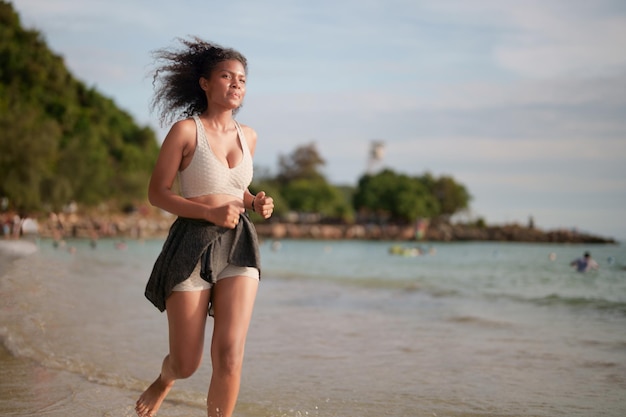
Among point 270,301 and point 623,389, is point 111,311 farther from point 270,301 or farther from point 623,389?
point 623,389

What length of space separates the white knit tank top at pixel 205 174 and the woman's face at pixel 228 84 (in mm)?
194

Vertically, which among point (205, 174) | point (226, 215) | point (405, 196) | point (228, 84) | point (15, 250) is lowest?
point (15, 250)

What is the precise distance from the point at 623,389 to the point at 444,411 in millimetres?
2108

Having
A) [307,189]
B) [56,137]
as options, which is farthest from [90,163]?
[307,189]

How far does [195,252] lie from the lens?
4.09m

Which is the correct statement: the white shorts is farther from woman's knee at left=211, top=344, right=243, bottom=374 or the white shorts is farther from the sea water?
the sea water

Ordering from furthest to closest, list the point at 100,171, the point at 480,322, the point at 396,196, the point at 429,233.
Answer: the point at 429,233 → the point at 396,196 → the point at 100,171 → the point at 480,322

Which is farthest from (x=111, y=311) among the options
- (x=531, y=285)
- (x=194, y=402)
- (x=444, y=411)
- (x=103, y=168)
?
(x=103, y=168)

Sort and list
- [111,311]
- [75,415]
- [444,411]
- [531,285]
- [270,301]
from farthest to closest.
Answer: [531,285]
[270,301]
[111,311]
[444,411]
[75,415]

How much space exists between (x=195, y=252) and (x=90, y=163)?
7857 centimetres

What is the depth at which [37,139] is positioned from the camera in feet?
178

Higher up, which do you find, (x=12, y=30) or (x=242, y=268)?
(x=12, y=30)

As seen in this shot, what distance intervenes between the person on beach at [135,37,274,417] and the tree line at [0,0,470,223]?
5276 centimetres

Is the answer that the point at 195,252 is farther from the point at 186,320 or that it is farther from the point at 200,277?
the point at 186,320
